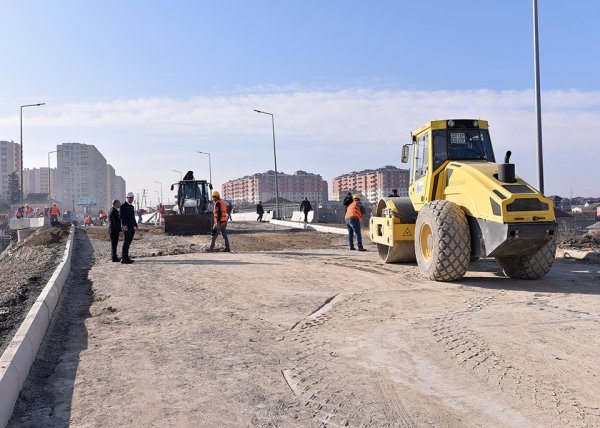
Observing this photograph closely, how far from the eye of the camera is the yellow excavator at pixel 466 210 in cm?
813

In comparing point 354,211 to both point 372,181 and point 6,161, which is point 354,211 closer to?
point 372,181

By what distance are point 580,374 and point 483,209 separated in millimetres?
4296

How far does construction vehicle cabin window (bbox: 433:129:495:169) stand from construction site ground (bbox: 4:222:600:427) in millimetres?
2340

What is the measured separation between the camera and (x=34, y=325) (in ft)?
18.0

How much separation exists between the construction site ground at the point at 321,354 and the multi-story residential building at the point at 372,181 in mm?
100354

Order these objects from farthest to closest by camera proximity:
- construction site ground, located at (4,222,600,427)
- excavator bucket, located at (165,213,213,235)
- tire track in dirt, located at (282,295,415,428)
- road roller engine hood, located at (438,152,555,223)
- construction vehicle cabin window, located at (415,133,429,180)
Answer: excavator bucket, located at (165,213,213,235) < construction vehicle cabin window, located at (415,133,429,180) < road roller engine hood, located at (438,152,555,223) < construction site ground, located at (4,222,600,427) < tire track in dirt, located at (282,295,415,428)

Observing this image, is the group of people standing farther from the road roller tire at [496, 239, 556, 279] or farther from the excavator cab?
the excavator cab

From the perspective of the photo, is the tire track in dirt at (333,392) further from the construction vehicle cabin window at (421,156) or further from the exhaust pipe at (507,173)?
the construction vehicle cabin window at (421,156)

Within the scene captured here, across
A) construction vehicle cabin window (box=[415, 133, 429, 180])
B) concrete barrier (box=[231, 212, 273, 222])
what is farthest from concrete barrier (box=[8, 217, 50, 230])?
construction vehicle cabin window (box=[415, 133, 429, 180])

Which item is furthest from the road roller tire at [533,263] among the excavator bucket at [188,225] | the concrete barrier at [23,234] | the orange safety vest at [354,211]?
the concrete barrier at [23,234]

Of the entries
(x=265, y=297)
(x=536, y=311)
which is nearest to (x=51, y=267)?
(x=265, y=297)

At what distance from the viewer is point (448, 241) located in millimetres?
8672

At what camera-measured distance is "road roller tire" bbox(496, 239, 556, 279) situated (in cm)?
891

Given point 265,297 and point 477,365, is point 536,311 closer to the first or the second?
point 477,365
